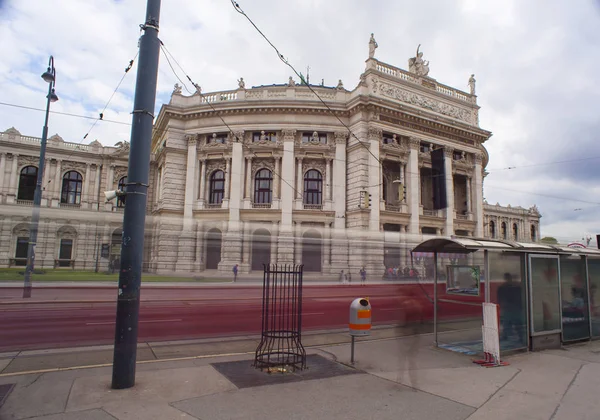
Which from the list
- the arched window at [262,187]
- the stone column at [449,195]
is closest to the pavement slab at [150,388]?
the arched window at [262,187]

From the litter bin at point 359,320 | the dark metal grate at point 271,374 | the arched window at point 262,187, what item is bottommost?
the dark metal grate at point 271,374

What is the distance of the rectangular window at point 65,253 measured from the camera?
11.1 meters

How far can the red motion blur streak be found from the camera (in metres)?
10.0

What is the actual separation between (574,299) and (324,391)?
8.20 metres

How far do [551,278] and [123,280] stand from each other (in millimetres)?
9787

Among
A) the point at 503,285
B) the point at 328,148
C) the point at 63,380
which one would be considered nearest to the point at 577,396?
the point at 503,285

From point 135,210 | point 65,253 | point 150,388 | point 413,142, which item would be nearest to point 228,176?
point 413,142

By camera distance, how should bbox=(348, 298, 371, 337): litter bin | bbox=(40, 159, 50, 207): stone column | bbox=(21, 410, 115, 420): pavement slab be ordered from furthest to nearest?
bbox=(40, 159, 50, 207): stone column
bbox=(348, 298, 371, 337): litter bin
bbox=(21, 410, 115, 420): pavement slab

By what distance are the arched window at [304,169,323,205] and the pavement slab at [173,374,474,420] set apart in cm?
2903

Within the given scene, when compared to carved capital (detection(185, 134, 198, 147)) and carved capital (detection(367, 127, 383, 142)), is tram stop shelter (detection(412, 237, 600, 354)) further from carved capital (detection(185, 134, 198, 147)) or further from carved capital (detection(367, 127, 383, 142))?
carved capital (detection(185, 134, 198, 147))

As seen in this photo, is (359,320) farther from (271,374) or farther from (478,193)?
(478,193)

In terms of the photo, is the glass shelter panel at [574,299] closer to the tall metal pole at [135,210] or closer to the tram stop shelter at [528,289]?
the tram stop shelter at [528,289]

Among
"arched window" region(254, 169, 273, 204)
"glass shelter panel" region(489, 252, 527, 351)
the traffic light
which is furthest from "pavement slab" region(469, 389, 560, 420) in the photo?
"arched window" region(254, 169, 273, 204)

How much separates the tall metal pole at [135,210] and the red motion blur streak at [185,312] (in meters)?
4.18
